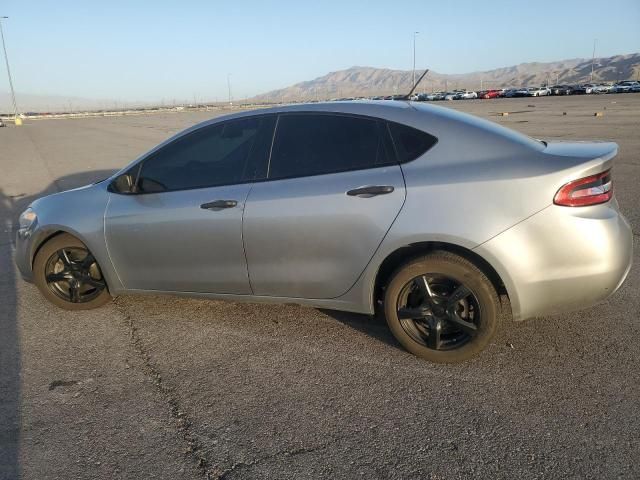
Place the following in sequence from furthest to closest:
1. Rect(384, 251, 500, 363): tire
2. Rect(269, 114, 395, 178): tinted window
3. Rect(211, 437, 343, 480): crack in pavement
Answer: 1. Rect(269, 114, 395, 178): tinted window
2. Rect(384, 251, 500, 363): tire
3. Rect(211, 437, 343, 480): crack in pavement

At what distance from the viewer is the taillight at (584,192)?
9.43 feet

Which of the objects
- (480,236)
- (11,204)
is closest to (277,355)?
(480,236)

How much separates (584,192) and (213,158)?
2.51m

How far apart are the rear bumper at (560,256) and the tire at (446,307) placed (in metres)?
0.16

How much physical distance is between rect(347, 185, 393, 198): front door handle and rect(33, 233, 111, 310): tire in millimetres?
2322

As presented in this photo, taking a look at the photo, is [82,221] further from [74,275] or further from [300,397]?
[300,397]

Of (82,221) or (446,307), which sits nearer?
(446,307)

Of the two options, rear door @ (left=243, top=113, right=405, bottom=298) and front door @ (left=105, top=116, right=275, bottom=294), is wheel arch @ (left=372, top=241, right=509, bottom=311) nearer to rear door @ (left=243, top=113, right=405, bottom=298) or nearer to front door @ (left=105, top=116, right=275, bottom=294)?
rear door @ (left=243, top=113, right=405, bottom=298)

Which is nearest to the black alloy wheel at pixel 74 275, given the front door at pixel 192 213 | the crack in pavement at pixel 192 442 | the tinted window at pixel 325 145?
the front door at pixel 192 213

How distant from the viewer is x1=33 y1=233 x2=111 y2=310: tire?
4.20 m

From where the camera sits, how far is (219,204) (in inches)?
139

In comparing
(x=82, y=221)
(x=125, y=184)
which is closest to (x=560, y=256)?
(x=125, y=184)

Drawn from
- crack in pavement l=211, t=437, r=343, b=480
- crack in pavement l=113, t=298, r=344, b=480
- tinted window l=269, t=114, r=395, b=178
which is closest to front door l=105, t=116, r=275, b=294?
tinted window l=269, t=114, r=395, b=178

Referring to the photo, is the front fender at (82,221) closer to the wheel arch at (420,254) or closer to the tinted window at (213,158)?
the tinted window at (213,158)
